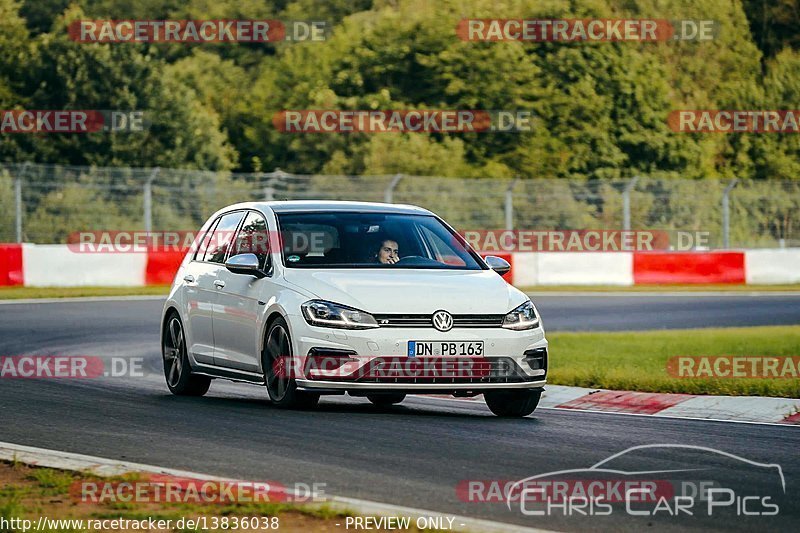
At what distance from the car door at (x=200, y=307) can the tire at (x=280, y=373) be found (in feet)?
3.59

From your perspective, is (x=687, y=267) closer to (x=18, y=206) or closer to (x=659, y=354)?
(x=18, y=206)

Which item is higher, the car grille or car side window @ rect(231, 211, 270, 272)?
car side window @ rect(231, 211, 270, 272)

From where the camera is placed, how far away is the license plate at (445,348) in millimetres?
10703

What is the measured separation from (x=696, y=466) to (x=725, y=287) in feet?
85.1

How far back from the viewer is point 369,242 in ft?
39.1

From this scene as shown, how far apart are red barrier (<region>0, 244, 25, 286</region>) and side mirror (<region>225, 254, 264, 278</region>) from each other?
1831 cm

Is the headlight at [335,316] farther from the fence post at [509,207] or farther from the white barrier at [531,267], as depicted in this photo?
the fence post at [509,207]

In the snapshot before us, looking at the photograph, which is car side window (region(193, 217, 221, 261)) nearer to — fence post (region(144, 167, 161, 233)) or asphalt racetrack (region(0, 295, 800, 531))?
asphalt racetrack (region(0, 295, 800, 531))

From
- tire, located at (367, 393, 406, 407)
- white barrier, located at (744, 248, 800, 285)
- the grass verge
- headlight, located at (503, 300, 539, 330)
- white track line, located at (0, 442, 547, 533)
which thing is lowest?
white barrier, located at (744, 248, 800, 285)

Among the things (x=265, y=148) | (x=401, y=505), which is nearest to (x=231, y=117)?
(x=265, y=148)

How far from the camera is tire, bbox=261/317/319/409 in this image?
36.3 ft

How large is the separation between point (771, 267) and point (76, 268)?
50.8 ft

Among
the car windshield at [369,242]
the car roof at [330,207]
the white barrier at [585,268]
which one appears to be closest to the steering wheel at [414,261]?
the car windshield at [369,242]

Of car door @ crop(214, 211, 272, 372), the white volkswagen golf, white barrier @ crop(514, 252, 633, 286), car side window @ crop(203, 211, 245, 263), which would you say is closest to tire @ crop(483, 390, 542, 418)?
the white volkswagen golf
